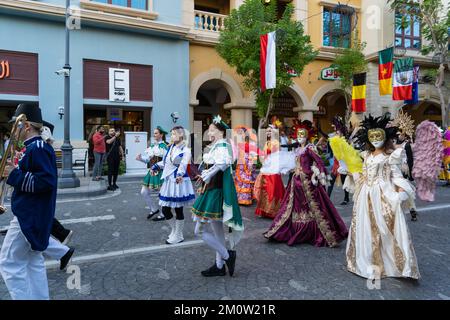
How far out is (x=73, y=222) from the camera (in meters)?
6.44

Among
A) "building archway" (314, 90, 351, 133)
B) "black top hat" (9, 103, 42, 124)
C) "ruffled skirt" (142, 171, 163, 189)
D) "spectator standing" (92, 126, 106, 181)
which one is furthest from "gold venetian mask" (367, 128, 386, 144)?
"building archway" (314, 90, 351, 133)

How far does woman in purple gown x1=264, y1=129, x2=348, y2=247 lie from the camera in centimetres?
513

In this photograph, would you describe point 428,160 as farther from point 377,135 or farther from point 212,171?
point 212,171

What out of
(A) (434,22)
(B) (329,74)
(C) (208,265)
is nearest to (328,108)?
(B) (329,74)

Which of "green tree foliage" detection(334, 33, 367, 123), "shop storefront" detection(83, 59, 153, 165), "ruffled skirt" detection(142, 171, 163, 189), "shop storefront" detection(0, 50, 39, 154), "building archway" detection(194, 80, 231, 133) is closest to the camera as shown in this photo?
"ruffled skirt" detection(142, 171, 163, 189)

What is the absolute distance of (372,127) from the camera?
4109mm

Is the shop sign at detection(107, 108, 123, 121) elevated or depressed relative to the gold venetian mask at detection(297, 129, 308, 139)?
elevated

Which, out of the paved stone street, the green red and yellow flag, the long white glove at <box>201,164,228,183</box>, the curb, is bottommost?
the paved stone street

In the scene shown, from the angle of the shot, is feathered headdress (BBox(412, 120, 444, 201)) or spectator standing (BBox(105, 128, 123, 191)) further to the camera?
spectator standing (BBox(105, 128, 123, 191))

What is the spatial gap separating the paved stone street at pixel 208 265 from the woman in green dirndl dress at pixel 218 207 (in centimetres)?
25

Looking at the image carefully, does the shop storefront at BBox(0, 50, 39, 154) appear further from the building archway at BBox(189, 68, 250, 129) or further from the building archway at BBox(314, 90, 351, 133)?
the building archway at BBox(314, 90, 351, 133)

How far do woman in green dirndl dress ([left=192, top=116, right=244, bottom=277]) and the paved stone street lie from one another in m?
0.25

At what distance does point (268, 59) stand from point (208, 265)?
9.83 metres

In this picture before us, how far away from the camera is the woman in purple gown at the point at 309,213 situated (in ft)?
16.8
